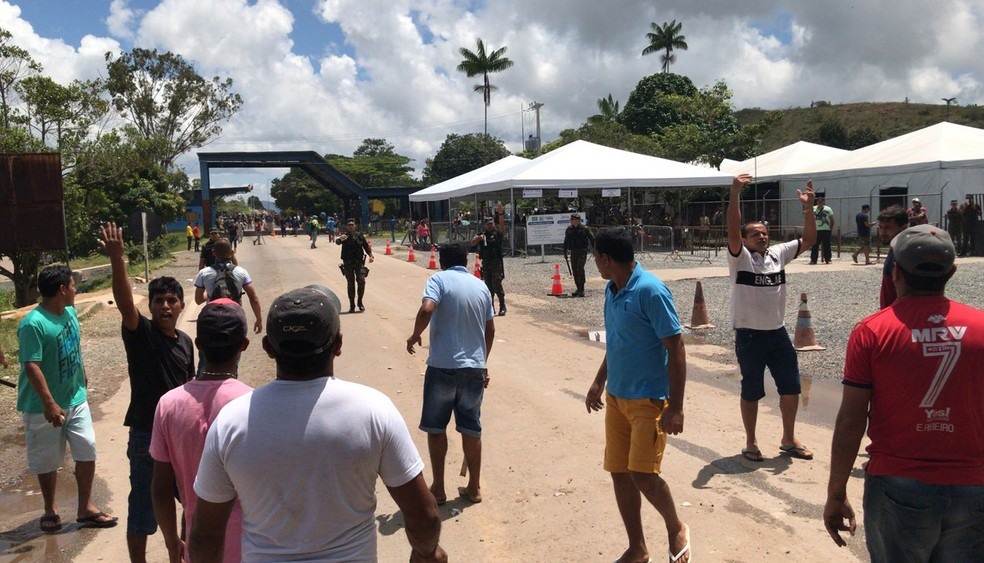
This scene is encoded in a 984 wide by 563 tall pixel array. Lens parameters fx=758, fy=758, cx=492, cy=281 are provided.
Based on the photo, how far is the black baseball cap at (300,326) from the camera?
7.18 feet

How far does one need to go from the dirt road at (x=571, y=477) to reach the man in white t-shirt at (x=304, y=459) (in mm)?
2328

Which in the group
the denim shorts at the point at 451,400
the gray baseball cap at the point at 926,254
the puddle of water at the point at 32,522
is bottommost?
the puddle of water at the point at 32,522

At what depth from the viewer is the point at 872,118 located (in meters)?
77.6

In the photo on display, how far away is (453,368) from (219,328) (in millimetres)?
2281

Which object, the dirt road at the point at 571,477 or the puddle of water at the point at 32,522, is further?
the puddle of water at the point at 32,522

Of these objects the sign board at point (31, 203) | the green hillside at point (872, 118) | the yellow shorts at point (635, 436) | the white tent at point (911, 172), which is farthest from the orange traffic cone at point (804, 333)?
the green hillside at point (872, 118)

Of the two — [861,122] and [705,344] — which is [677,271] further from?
[861,122]

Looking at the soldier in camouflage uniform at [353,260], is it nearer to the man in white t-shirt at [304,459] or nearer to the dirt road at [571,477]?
Answer: the dirt road at [571,477]

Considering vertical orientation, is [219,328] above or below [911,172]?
below

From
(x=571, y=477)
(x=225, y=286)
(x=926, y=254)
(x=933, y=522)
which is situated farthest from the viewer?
(x=225, y=286)

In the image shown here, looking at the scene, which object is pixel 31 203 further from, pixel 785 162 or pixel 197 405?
pixel 785 162

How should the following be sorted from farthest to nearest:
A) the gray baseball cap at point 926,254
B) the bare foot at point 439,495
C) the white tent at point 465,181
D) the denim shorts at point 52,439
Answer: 1. the white tent at point 465,181
2. the bare foot at point 439,495
3. the denim shorts at point 52,439
4. the gray baseball cap at point 926,254

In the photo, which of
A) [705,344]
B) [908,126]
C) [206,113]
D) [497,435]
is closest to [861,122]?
[908,126]

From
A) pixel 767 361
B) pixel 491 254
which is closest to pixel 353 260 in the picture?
pixel 491 254
